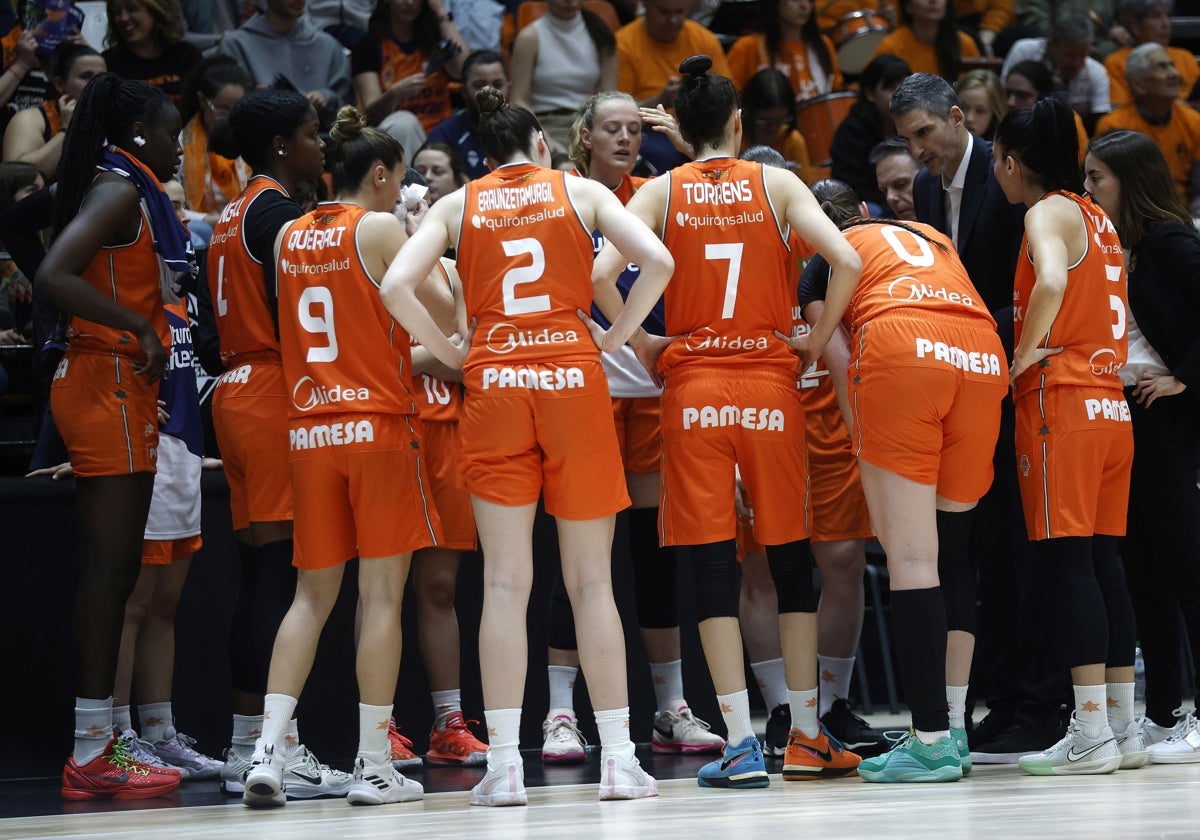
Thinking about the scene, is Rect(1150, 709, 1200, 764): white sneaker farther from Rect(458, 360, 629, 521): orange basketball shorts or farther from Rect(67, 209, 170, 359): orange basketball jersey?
Rect(67, 209, 170, 359): orange basketball jersey

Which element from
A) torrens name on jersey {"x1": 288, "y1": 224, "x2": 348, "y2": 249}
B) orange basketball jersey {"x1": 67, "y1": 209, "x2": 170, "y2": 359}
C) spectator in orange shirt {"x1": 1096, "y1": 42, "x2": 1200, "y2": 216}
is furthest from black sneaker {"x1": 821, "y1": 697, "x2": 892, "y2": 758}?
spectator in orange shirt {"x1": 1096, "y1": 42, "x2": 1200, "y2": 216}

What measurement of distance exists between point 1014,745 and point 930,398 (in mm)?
1406

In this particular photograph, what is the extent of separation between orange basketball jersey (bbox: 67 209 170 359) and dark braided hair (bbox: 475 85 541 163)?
1.27m

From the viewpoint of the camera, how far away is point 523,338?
4090 millimetres

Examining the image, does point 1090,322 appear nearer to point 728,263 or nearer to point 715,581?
point 728,263

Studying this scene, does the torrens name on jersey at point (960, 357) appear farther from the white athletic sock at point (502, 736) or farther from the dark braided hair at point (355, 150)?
the dark braided hair at point (355, 150)

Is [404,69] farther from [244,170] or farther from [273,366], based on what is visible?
[273,366]

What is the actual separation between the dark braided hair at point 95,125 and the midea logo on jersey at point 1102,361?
3.13 m

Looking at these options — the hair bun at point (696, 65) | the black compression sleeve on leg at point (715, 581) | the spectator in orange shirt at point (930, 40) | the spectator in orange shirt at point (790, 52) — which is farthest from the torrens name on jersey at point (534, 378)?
the spectator in orange shirt at point (930, 40)

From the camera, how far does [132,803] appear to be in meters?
4.32

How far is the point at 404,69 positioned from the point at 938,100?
410 centimetres

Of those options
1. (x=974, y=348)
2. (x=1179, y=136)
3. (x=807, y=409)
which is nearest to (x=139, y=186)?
(x=807, y=409)

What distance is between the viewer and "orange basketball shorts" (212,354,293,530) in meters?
4.56

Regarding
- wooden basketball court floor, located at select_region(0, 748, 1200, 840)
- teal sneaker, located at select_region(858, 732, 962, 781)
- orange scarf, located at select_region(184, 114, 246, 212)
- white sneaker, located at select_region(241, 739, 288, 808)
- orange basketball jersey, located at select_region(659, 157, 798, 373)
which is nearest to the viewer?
wooden basketball court floor, located at select_region(0, 748, 1200, 840)
